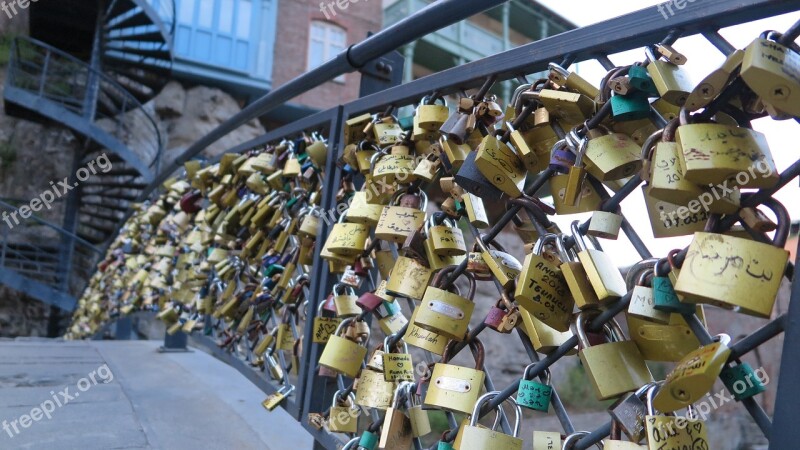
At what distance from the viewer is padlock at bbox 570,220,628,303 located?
621mm

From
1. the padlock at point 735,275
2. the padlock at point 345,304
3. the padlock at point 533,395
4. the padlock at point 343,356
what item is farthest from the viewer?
the padlock at point 345,304

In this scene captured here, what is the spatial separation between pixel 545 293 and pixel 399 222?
15.5 inches

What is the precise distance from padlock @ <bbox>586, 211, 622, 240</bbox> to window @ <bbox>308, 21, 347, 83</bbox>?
13.3 meters

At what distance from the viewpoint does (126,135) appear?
11.2m

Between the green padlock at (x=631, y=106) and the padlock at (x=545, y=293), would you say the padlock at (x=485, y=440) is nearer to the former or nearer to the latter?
the padlock at (x=545, y=293)

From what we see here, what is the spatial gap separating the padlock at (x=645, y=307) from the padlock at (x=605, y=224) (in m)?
0.08

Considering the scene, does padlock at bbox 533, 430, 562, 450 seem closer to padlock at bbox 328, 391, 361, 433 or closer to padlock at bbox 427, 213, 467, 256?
padlock at bbox 427, 213, 467, 256

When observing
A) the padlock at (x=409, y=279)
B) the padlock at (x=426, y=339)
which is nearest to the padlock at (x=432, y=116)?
the padlock at (x=409, y=279)

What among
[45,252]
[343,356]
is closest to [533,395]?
[343,356]

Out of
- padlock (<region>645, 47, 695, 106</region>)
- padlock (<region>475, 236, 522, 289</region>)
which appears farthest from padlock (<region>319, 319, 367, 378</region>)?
padlock (<region>645, 47, 695, 106</region>)

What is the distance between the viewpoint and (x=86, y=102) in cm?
821

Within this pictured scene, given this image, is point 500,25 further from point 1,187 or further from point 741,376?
point 741,376

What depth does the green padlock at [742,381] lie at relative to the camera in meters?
0.53

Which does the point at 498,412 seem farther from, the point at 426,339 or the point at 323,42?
the point at 323,42
